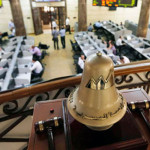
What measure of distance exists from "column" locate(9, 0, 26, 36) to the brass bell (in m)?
12.0

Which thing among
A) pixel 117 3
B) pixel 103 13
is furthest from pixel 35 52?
pixel 103 13

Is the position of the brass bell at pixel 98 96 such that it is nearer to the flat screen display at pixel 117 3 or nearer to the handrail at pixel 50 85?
the handrail at pixel 50 85

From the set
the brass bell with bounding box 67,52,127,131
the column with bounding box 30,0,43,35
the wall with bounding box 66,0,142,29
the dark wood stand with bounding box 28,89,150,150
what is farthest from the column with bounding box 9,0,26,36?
the brass bell with bounding box 67,52,127,131

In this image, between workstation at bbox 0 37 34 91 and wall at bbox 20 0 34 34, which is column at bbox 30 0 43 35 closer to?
wall at bbox 20 0 34 34

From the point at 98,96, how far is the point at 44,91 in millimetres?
625

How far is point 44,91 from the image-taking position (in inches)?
53.1

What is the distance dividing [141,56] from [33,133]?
26.3ft

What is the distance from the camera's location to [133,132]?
3.23 feet

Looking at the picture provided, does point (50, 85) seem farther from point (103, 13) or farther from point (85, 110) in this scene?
point (103, 13)

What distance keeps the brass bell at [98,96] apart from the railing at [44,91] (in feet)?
1.65

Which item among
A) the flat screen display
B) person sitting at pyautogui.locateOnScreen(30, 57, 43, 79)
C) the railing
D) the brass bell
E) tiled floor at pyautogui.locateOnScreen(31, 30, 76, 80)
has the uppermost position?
the flat screen display

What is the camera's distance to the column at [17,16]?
11.1 metres

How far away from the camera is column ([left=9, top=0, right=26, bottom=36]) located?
1115 cm

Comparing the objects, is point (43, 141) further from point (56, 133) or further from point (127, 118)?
point (127, 118)
